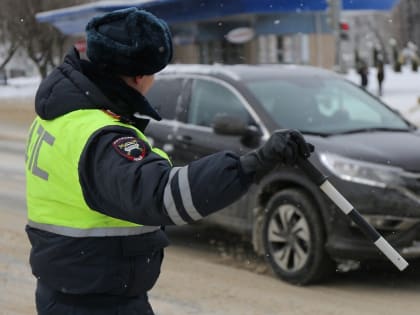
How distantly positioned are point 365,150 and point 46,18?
35.2 metres

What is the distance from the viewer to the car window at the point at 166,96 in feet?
24.2

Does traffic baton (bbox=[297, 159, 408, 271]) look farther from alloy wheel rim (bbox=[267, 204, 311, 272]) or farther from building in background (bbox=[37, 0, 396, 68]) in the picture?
building in background (bbox=[37, 0, 396, 68])

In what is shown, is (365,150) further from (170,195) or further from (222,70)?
(170,195)

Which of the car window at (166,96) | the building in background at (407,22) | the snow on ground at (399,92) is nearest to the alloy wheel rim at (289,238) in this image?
the car window at (166,96)

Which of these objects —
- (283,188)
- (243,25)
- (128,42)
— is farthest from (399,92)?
(128,42)

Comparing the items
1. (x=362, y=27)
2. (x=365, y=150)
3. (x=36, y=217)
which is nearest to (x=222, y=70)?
(x=365, y=150)

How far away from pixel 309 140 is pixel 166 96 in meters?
1.87

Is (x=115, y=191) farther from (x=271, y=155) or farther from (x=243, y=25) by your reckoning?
(x=243, y=25)

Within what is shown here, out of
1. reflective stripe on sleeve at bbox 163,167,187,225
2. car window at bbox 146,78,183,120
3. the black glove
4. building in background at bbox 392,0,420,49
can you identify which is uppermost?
the black glove

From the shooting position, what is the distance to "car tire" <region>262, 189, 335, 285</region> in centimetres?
580

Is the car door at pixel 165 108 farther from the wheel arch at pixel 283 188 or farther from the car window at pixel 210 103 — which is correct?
the wheel arch at pixel 283 188

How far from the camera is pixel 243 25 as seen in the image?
34.8 m

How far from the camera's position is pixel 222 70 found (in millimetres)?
7141

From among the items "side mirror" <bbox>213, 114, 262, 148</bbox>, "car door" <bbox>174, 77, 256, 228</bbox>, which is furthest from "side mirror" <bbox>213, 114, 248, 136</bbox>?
"car door" <bbox>174, 77, 256, 228</bbox>
